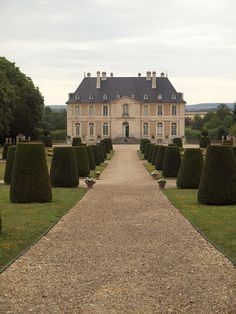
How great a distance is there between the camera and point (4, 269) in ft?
23.8

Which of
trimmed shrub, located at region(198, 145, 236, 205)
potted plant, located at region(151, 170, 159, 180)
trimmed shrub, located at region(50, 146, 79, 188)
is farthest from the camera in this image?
potted plant, located at region(151, 170, 159, 180)

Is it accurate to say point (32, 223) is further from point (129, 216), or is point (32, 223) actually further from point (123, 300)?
point (123, 300)

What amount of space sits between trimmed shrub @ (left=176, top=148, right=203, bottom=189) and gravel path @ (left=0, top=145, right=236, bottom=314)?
6380mm

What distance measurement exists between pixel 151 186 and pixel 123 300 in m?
14.2

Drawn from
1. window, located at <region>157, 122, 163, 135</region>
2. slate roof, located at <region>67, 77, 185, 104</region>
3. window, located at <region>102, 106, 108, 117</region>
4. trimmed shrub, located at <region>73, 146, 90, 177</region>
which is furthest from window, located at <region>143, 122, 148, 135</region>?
trimmed shrub, located at <region>73, 146, 90, 177</region>

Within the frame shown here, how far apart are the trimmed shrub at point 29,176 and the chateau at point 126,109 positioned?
187 ft

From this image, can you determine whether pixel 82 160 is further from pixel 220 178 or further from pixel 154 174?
pixel 220 178

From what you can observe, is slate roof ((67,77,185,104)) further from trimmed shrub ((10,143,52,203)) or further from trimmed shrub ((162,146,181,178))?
trimmed shrub ((10,143,52,203))

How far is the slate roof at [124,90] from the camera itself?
236 ft

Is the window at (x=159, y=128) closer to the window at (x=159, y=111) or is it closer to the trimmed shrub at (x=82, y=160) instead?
the window at (x=159, y=111)

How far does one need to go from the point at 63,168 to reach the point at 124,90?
5499 cm

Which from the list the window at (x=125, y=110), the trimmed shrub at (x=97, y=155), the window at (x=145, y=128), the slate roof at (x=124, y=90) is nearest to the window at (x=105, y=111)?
the slate roof at (x=124, y=90)

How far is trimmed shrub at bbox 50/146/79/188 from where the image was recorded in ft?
61.8

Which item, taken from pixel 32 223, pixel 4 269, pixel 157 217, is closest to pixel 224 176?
pixel 157 217
